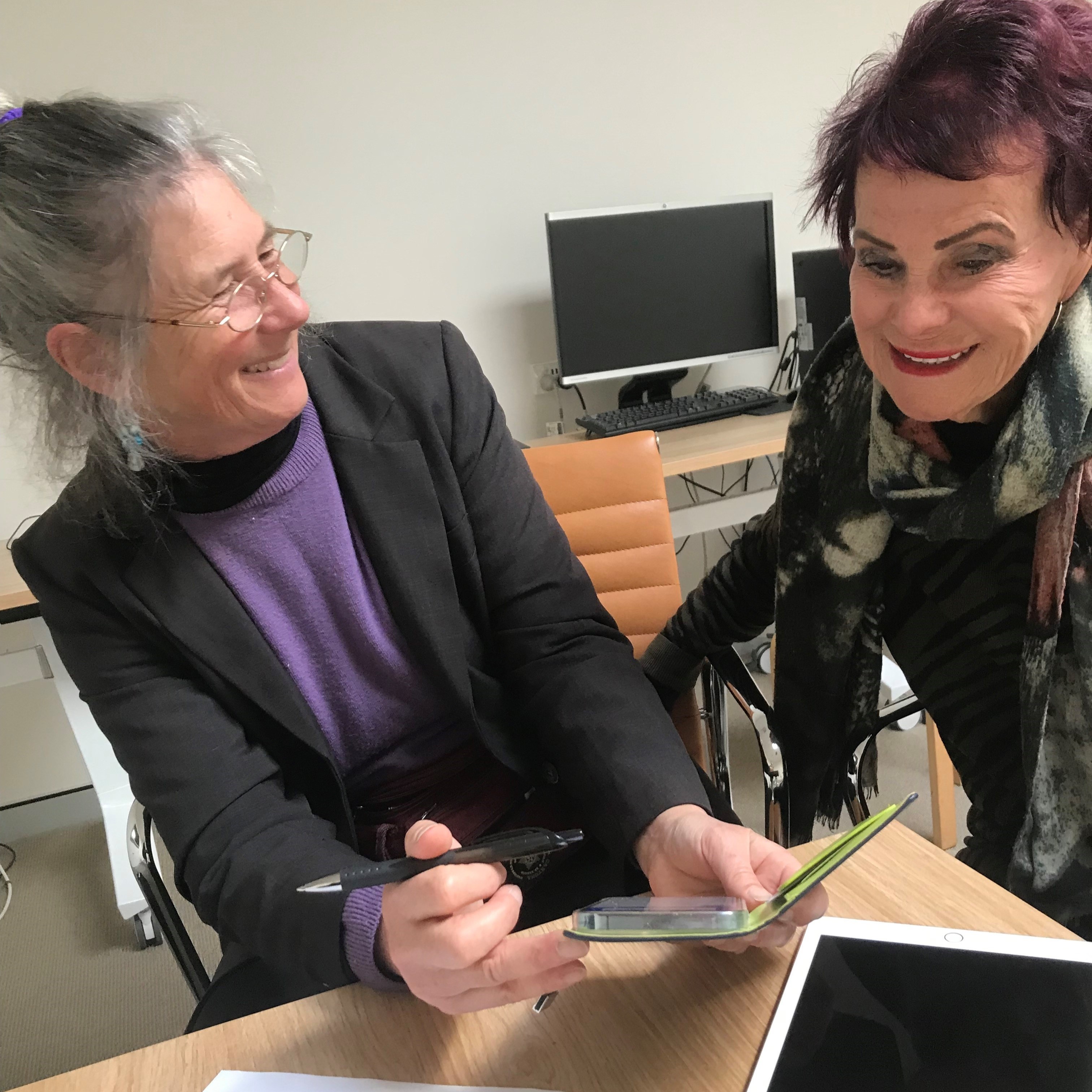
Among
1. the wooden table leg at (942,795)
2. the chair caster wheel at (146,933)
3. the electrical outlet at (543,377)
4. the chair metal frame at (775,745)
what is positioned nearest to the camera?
the chair metal frame at (775,745)

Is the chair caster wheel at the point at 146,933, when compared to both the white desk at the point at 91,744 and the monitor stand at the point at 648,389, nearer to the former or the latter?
the white desk at the point at 91,744

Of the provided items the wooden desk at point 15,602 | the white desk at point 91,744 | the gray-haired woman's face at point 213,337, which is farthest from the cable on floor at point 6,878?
the gray-haired woman's face at point 213,337

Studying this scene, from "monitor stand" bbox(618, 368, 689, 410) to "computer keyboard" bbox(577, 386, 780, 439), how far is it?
4cm

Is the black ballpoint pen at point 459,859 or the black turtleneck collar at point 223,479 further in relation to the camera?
the black turtleneck collar at point 223,479

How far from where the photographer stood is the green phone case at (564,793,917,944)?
0.50m

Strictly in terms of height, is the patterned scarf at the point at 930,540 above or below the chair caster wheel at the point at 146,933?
above

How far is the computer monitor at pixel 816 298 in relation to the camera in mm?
2479

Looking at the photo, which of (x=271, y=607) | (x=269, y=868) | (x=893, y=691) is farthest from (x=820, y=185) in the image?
(x=893, y=691)

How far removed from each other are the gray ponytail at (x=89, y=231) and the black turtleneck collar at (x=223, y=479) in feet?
0.12

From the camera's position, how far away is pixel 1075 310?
0.83 metres

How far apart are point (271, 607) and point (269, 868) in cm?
A: 28

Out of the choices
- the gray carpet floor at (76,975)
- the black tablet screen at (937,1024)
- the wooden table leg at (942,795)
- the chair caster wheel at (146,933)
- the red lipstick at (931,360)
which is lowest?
the gray carpet floor at (76,975)

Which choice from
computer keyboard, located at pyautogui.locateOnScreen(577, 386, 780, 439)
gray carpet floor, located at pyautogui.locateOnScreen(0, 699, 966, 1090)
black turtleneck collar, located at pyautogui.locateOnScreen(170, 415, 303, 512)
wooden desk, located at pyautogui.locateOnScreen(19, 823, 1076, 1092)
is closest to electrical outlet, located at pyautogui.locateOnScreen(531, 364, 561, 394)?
computer keyboard, located at pyautogui.locateOnScreen(577, 386, 780, 439)

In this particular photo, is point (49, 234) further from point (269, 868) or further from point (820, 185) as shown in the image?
point (820, 185)
